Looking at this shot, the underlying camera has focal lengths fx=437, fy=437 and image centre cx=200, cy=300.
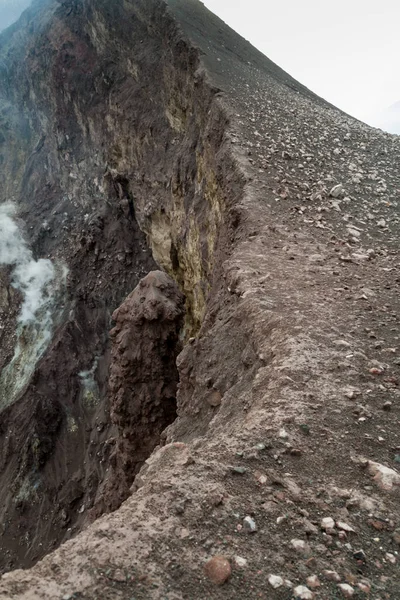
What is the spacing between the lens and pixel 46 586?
2377 millimetres

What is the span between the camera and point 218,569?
245 cm

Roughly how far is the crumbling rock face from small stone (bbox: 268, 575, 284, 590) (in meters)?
8.08

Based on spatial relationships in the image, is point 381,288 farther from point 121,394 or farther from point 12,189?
point 12,189

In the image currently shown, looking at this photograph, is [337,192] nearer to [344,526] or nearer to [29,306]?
[344,526]

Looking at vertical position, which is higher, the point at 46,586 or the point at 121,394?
the point at 46,586

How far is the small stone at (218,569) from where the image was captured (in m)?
2.41

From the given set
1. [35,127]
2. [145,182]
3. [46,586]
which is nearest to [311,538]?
[46,586]

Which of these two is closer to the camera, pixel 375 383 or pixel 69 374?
pixel 375 383

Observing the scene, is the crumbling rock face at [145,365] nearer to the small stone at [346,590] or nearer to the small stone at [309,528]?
the small stone at [309,528]

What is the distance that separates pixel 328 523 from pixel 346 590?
1.35 feet

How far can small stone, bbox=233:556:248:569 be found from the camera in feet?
8.14

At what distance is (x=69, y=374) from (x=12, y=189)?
19.7 metres

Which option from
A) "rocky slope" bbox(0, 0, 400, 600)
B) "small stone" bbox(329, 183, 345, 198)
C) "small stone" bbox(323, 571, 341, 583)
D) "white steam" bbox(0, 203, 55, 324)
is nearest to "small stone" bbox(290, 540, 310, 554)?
"rocky slope" bbox(0, 0, 400, 600)

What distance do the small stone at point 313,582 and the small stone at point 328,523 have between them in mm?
345
